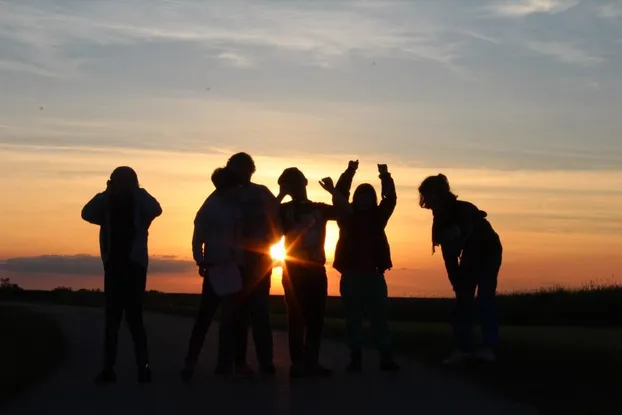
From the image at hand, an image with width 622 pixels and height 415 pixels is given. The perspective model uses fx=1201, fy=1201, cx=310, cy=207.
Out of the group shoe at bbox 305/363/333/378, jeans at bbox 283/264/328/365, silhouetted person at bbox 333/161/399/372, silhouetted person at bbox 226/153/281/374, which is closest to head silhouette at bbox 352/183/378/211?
silhouetted person at bbox 333/161/399/372

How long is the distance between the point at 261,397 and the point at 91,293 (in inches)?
1999

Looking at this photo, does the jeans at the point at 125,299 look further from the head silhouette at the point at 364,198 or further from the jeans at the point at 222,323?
the head silhouette at the point at 364,198

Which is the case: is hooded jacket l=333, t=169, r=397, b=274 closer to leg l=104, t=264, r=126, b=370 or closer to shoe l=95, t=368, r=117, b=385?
leg l=104, t=264, r=126, b=370

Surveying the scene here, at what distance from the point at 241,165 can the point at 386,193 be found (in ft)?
5.57

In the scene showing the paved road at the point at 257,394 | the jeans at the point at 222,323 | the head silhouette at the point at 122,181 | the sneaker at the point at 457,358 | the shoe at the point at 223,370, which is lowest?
the paved road at the point at 257,394

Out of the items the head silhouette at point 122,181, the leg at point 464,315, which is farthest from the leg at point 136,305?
the leg at point 464,315

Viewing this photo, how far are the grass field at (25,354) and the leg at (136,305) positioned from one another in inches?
39.3

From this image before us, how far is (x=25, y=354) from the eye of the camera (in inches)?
561

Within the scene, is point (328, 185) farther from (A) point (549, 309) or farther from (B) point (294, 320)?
(A) point (549, 309)

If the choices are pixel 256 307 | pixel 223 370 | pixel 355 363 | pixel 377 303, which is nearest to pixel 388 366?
pixel 355 363

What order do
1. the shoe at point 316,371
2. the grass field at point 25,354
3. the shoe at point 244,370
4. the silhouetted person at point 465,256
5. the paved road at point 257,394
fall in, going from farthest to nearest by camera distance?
the silhouetted person at point 465,256 < the shoe at point 316,371 < the shoe at point 244,370 < the grass field at point 25,354 < the paved road at point 257,394

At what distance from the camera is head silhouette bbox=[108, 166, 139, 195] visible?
1138cm

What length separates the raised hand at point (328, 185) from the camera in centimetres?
1225

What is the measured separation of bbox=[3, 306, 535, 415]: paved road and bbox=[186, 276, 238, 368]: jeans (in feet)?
0.97
